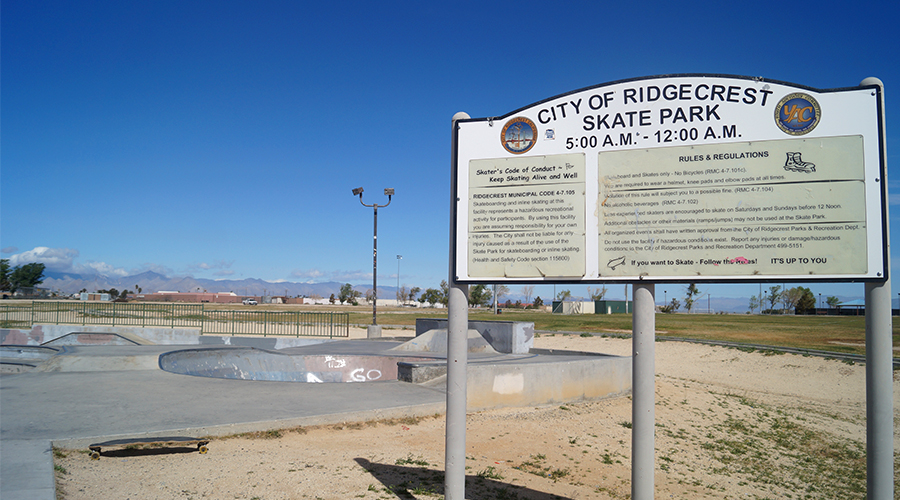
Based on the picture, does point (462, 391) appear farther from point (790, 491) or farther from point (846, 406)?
point (846, 406)

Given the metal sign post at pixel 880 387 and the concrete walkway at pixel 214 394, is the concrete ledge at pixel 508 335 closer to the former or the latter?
the concrete walkway at pixel 214 394

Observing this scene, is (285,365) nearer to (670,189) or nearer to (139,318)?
(670,189)

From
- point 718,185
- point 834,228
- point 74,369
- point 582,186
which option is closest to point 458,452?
point 582,186

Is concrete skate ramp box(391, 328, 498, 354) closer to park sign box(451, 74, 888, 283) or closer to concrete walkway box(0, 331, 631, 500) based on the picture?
concrete walkway box(0, 331, 631, 500)

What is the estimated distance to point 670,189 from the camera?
403cm

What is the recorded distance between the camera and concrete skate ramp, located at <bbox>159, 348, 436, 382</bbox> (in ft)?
43.5

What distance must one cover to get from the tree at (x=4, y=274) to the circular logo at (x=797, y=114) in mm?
105722

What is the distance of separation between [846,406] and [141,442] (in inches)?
686

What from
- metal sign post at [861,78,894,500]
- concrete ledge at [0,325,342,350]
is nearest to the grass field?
concrete ledge at [0,325,342,350]

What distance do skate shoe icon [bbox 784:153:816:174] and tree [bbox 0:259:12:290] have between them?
106 metres

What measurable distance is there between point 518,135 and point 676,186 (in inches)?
51.2

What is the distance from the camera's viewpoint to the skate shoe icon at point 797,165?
3744 millimetres

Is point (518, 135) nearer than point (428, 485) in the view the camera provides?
Yes

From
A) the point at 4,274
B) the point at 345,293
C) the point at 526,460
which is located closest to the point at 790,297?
the point at 345,293
